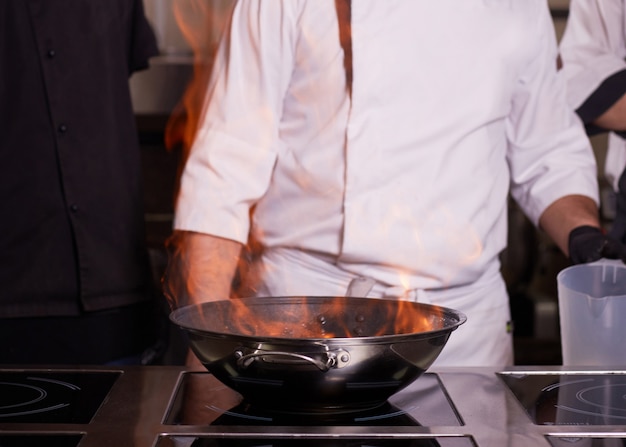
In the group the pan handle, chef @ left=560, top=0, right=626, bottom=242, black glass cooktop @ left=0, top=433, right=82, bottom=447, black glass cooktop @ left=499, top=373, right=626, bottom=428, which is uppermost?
chef @ left=560, top=0, right=626, bottom=242

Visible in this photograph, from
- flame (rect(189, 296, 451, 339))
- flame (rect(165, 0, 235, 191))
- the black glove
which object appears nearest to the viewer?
flame (rect(189, 296, 451, 339))

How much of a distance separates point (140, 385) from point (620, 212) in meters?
1.05

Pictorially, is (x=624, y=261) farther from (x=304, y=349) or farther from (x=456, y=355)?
(x=304, y=349)

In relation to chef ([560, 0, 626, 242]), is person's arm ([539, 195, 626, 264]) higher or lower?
lower

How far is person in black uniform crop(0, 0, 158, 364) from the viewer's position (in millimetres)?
1823

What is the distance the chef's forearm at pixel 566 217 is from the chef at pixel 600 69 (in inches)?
4.6

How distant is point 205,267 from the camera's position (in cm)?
158

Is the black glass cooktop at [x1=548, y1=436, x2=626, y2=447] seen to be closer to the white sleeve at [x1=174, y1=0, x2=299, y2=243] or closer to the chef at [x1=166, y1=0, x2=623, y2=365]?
the chef at [x1=166, y1=0, x2=623, y2=365]

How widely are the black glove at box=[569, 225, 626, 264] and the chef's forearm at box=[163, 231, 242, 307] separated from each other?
23.3 inches

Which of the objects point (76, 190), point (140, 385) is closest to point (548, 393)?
point (140, 385)

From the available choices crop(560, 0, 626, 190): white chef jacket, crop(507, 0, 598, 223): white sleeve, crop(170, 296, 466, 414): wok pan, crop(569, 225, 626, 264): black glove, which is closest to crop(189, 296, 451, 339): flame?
crop(170, 296, 466, 414): wok pan

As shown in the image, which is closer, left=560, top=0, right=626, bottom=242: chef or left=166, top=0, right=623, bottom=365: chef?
left=166, top=0, right=623, bottom=365: chef

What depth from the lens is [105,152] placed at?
1896 millimetres

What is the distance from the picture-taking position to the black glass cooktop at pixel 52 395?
3.32ft
